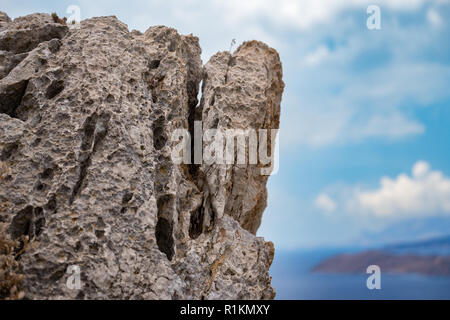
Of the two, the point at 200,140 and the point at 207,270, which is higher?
the point at 200,140

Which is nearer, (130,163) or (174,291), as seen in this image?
(174,291)

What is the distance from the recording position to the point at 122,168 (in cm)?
1016

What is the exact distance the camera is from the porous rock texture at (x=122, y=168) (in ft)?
30.2

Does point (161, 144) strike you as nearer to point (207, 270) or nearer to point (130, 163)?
point (130, 163)

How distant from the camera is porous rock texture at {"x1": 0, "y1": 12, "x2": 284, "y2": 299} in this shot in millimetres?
9219

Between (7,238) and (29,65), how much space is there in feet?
18.4
